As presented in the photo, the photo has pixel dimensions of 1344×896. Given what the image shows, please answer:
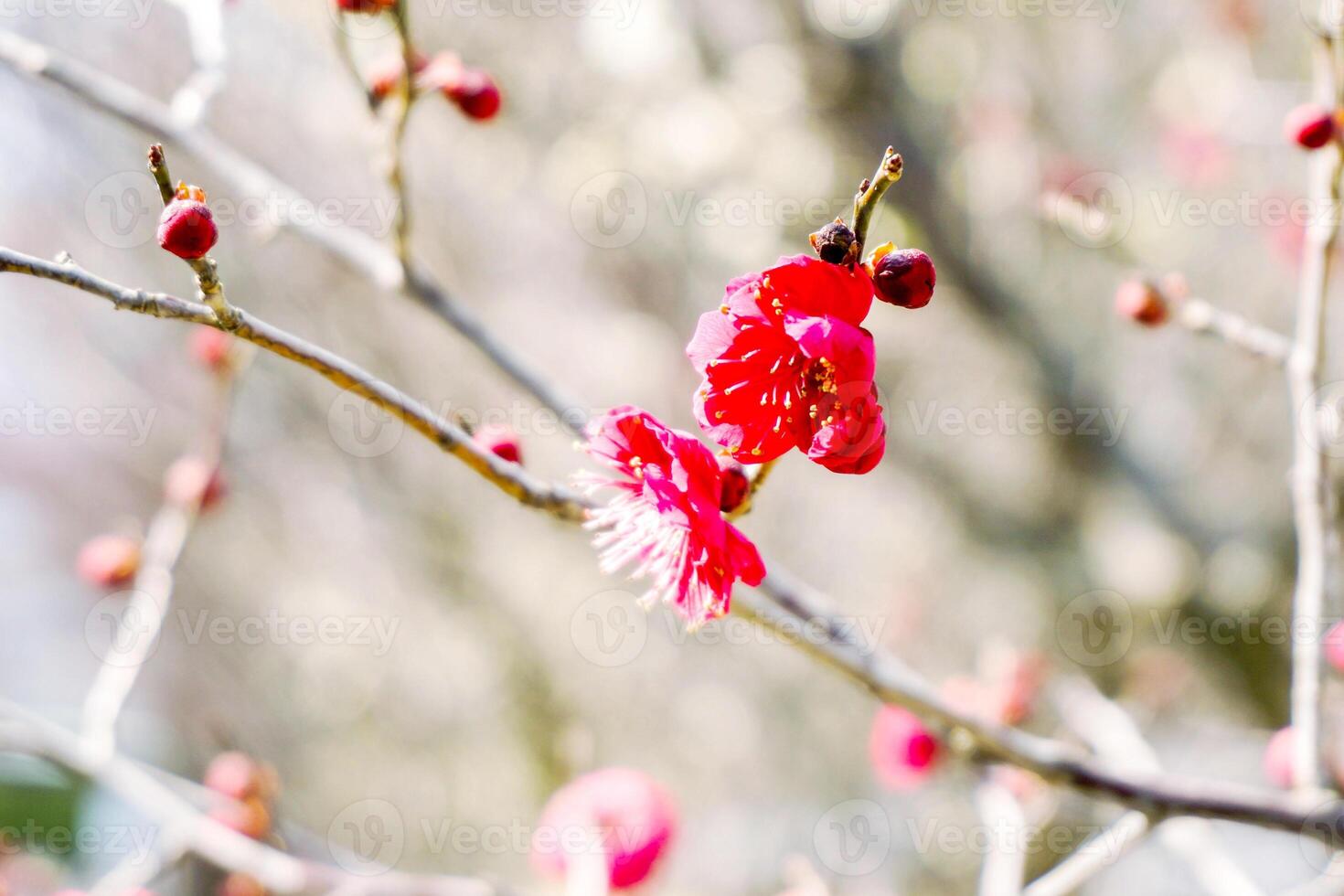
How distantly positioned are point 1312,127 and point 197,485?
2.07m

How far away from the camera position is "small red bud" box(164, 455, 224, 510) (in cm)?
190

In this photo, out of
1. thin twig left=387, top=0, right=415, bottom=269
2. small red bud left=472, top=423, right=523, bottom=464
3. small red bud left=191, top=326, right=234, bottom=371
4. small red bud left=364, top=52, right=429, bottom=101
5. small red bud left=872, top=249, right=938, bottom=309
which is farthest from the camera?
small red bud left=191, top=326, right=234, bottom=371

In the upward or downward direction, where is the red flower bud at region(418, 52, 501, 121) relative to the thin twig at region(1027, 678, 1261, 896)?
upward

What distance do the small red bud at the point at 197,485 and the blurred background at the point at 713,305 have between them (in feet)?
2.54

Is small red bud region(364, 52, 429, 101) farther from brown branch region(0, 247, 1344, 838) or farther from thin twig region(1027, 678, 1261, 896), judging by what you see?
thin twig region(1027, 678, 1261, 896)

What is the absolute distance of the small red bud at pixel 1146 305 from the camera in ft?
4.84

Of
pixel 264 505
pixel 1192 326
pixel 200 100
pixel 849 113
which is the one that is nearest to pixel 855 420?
pixel 1192 326

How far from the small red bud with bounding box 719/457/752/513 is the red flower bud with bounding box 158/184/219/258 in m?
0.51

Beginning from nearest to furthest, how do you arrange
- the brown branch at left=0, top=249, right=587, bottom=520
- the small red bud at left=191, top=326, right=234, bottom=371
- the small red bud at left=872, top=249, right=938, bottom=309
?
the brown branch at left=0, top=249, right=587, bottom=520, the small red bud at left=872, top=249, right=938, bottom=309, the small red bud at left=191, top=326, right=234, bottom=371

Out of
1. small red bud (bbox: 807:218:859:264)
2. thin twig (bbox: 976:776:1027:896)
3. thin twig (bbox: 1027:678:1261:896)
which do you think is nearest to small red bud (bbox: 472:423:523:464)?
small red bud (bbox: 807:218:859:264)

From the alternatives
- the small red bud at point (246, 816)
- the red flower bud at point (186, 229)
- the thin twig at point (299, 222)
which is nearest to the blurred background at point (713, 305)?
the small red bud at point (246, 816)

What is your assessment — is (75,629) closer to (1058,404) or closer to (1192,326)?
(1058,404)

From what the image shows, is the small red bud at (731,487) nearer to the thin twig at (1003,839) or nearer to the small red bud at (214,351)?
the thin twig at (1003,839)

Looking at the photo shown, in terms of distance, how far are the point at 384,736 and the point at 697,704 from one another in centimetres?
210
